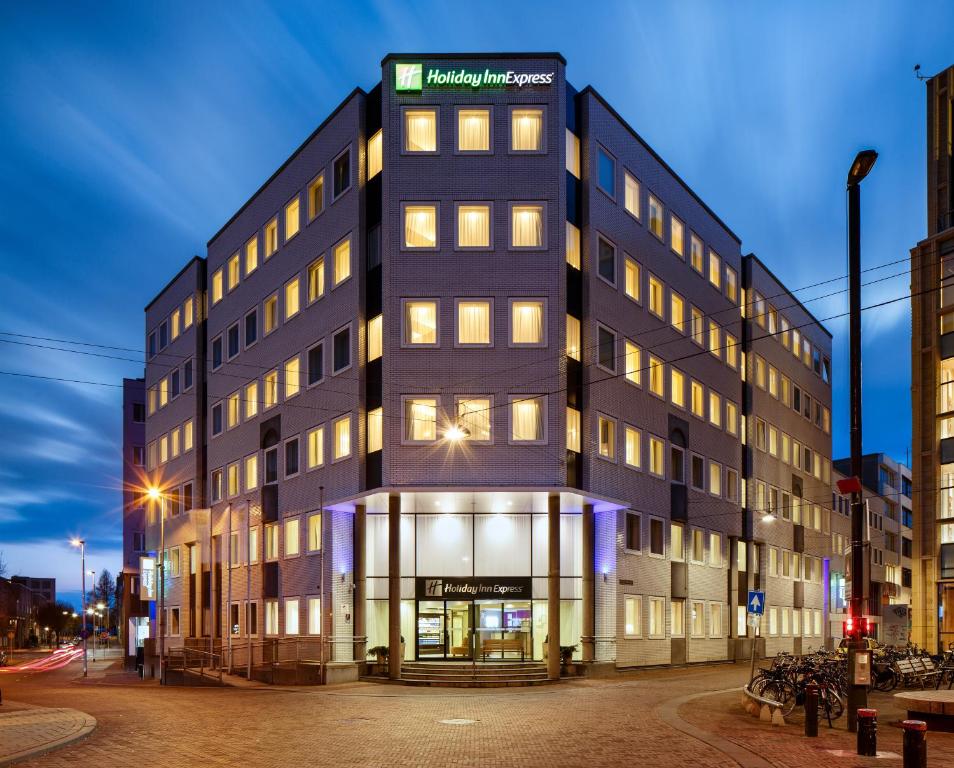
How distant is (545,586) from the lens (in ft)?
125

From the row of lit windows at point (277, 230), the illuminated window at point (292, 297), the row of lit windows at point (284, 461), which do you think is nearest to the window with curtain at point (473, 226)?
the row of lit windows at point (277, 230)

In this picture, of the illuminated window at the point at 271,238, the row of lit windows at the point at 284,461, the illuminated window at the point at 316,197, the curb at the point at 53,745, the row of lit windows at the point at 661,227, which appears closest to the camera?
the curb at the point at 53,745

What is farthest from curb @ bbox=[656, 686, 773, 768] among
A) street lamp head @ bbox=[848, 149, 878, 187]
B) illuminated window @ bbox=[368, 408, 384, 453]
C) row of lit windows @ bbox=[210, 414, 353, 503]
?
row of lit windows @ bbox=[210, 414, 353, 503]

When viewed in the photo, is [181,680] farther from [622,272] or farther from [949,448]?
[949,448]

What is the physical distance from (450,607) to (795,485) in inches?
1306

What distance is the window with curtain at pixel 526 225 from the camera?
3791 cm

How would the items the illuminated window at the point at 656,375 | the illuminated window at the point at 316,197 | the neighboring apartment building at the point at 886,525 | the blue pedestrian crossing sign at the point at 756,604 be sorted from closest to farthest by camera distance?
the blue pedestrian crossing sign at the point at 756,604
the illuminated window at the point at 316,197
the illuminated window at the point at 656,375
the neighboring apartment building at the point at 886,525

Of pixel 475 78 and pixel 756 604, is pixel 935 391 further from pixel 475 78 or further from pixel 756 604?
pixel 756 604

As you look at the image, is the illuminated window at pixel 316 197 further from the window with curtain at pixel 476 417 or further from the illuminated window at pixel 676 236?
the illuminated window at pixel 676 236

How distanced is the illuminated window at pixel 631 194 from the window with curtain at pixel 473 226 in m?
7.48

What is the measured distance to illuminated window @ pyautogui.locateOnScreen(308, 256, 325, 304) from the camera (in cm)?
4244

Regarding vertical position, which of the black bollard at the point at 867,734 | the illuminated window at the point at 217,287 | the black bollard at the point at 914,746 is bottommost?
the black bollard at the point at 867,734

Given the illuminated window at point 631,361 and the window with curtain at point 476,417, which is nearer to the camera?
the window with curtain at point 476,417

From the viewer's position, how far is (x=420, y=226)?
38.1 meters
